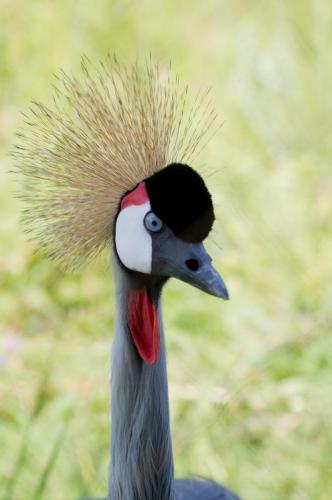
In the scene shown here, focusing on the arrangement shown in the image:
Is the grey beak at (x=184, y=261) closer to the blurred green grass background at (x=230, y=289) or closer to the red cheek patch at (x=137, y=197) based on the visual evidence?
the red cheek patch at (x=137, y=197)

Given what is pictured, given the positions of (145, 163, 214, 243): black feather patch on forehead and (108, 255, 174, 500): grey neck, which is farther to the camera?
(108, 255, 174, 500): grey neck

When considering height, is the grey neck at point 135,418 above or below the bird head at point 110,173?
below

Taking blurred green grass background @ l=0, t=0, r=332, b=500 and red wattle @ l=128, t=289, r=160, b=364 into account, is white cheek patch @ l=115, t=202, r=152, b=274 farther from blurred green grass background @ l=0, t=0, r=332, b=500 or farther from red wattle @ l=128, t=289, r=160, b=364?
blurred green grass background @ l=0, t=0, r=332, b=500

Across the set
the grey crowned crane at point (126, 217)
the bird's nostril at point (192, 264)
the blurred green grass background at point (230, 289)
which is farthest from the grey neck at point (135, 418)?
the blurred green grass background at point (230, 289)

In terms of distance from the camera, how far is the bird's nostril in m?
1.23

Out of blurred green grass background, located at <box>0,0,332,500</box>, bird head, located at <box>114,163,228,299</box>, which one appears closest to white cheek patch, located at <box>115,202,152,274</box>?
bird head, located at <box>114,163,228,299</box>

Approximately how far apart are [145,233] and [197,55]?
6.84 feet

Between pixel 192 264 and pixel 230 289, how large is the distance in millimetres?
1304

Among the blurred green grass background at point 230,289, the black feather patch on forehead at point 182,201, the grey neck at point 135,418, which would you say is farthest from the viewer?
the blurred green grass background at point 230,289

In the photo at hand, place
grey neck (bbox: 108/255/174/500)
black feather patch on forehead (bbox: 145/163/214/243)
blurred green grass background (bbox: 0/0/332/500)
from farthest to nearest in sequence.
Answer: blurred green grass background (bbox: 0/0/332/500) < grey neck (bbox: 108/255/174/500) < black feather patch on forehead (bbox: 145/163/214/243)

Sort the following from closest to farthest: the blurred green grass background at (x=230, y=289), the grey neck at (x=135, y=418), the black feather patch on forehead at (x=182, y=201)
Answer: the black feather patch on forehead at (x=182, y=201) → the grey neck at (x=135, y=418) → the blurred green grass background at (x=230, y=289)

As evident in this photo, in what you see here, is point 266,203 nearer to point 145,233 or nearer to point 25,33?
point 25,33

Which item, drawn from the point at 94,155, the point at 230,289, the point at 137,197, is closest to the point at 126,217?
the point at 137,197

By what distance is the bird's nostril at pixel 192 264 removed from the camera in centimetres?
123
